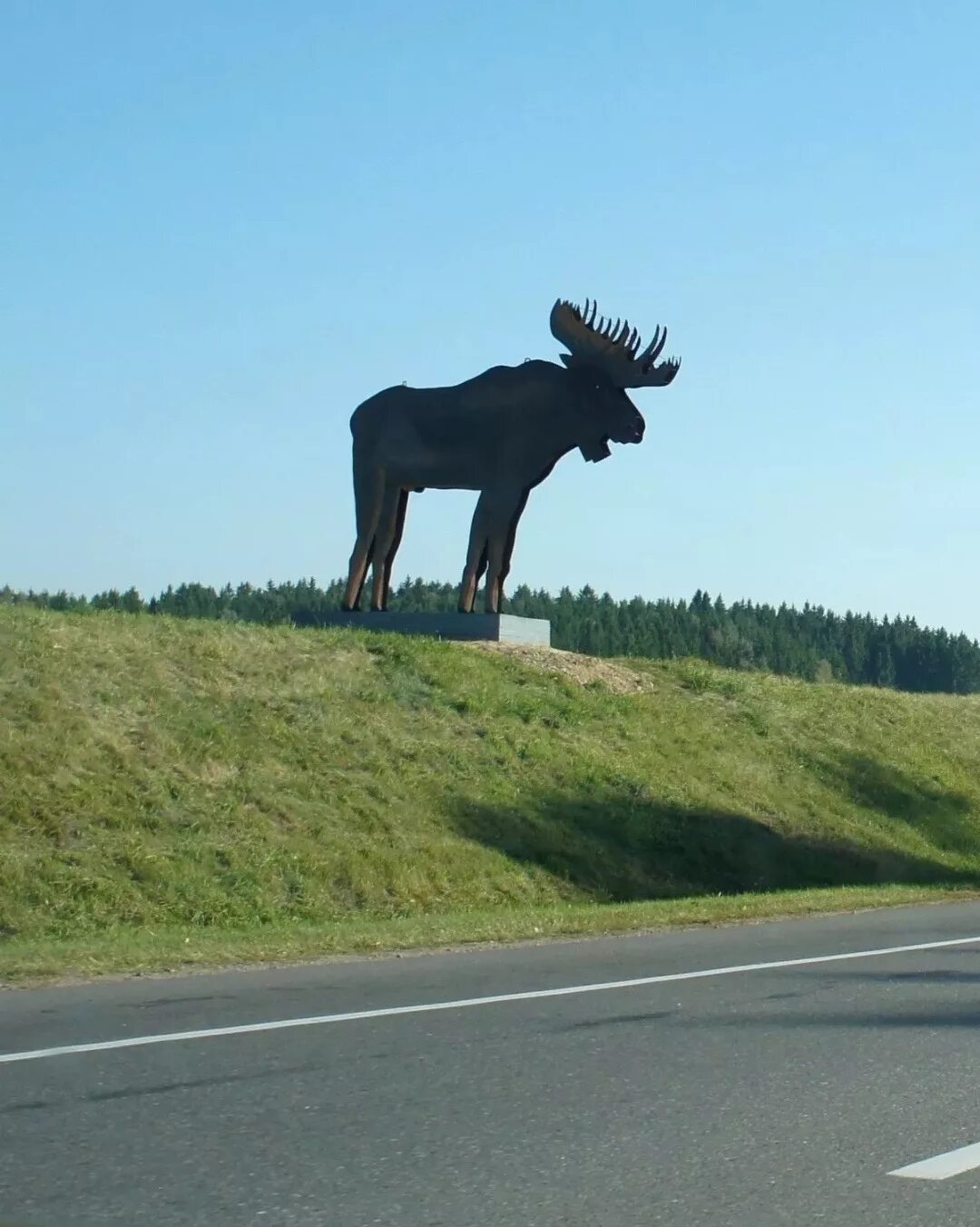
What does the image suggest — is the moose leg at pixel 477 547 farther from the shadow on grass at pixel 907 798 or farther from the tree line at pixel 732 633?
the tree line at pixel 732 633

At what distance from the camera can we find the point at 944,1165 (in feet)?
21.7

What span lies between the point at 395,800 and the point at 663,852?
4.13 meters

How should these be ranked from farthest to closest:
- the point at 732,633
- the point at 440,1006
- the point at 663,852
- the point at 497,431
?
the point at 732,633, the point at 497,431, the point at 663,852, the point at 440,1006

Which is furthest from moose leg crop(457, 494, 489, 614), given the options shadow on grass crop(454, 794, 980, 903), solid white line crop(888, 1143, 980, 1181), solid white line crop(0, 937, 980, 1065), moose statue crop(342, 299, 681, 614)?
solid white line crop(888, 1143, 980, 1181)

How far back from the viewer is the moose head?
29312 millimetres

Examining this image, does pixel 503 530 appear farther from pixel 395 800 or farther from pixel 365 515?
pixel 395 800

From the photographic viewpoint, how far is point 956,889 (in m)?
23.8

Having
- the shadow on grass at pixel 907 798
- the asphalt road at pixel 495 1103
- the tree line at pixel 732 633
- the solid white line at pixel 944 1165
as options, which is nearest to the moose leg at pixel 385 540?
the shadow on grass at pixel 907 798

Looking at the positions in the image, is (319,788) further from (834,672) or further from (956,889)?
(834,672)

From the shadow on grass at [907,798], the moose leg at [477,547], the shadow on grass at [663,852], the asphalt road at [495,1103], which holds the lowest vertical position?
the asphalt road at [495,1103]

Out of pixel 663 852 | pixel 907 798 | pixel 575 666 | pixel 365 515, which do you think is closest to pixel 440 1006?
pixel 663 852

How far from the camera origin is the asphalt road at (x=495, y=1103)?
6121 mm

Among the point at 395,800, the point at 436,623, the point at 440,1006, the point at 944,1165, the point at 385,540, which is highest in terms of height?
the point at 385,540

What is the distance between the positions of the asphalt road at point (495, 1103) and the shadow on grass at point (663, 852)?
9593mm
